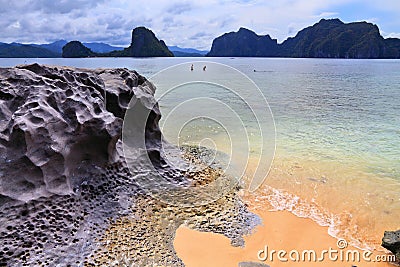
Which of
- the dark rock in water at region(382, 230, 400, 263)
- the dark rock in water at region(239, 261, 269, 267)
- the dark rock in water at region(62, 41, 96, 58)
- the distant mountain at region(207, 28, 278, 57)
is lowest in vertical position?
the dark rock in water at region(239, 261, 269, 267)

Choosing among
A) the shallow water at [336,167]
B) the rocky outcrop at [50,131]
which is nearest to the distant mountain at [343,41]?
the shallow water at [336,167]

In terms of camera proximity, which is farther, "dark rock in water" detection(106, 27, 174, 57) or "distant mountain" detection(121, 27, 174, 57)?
"dark rock in water" detection(106, 27, 174, 57)

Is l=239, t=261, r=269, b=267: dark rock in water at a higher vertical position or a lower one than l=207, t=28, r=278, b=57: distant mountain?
lower

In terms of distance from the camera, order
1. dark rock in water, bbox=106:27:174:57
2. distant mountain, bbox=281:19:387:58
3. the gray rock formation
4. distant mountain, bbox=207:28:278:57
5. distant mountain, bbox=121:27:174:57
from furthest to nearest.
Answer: distant mountain, bbox=207:28:278:57 < dark rock in water, bbox=106:27:174:57 < distant mountain, bbox=121:27:174:57 < distant mountain, bbox=281:19:387:58 < the gray rock formation

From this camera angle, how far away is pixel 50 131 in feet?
15.6

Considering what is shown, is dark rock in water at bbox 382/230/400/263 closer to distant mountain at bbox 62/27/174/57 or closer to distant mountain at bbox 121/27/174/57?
distant mountain at bbox 62/27/174/57

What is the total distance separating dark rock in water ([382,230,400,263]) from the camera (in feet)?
15.2

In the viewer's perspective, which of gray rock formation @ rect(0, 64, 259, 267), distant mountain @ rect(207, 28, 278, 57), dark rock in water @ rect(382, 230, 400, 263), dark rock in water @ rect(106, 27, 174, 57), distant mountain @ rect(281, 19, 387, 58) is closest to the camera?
gray rock formation @ rect(0, 64, 259, 267)

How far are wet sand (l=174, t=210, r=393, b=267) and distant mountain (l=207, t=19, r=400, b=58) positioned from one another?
137 m

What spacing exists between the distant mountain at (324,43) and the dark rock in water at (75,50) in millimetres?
89230

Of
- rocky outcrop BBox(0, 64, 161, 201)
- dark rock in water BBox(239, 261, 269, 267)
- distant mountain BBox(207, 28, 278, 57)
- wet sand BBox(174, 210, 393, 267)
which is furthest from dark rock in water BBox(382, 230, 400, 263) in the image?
distant mountain BBox(207, 28, 278, 57)

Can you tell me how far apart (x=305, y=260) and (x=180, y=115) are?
12.7 metres

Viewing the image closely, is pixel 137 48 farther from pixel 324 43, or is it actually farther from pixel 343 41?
pixel 343 41

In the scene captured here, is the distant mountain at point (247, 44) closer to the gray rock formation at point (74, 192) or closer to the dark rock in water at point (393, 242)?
the gray rock formation at point (74, 192)
